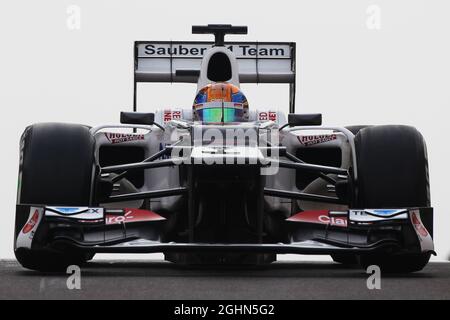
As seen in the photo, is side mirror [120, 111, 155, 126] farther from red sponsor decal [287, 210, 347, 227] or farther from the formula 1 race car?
red sponsor decal [287, 210, 347, 227]

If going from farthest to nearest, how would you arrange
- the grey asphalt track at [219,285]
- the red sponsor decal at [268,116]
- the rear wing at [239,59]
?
the rear wing at [239,59] < the red sponsor decal at [268,116] < the grey asphalt track at [219,285]

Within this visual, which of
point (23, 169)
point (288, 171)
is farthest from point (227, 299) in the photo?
point (288, 171)

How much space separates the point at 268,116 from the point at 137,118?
100 inches

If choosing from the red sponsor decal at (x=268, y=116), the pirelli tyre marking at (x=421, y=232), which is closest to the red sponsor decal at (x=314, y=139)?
the red sponsor decal at (x=268, y=116)

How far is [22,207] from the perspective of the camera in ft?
37.8

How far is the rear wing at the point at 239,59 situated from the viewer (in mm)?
18203

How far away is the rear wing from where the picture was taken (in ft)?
59.7

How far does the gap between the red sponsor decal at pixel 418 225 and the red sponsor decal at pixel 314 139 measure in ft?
8.41

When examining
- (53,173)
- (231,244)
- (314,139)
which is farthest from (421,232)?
(53,173)

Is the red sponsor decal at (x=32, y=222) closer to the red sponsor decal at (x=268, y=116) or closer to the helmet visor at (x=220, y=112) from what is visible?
the helmet visor at (x=220, y=112)

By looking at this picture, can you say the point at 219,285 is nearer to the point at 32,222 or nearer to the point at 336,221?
the point at 336,221
